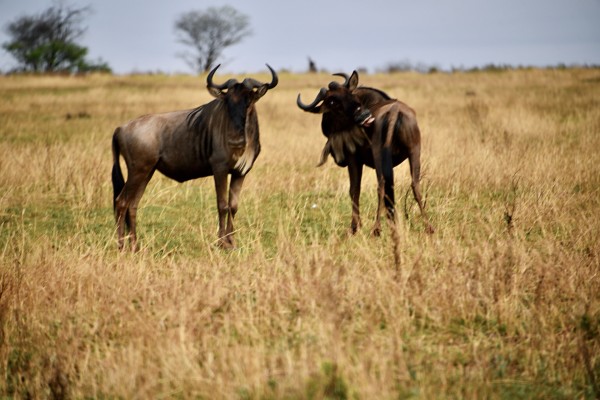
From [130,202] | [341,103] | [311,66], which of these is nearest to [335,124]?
[341,103]

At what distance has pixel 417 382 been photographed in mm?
3447

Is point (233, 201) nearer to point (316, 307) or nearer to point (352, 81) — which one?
point (352, 81)

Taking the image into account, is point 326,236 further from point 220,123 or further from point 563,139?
point 563,139

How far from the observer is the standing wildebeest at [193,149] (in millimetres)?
6273

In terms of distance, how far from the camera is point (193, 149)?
646cm

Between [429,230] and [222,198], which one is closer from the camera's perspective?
[429,230]

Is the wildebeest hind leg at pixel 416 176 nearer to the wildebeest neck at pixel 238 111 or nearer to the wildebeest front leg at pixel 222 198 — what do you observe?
the wildebeest neck at pixel 238 111

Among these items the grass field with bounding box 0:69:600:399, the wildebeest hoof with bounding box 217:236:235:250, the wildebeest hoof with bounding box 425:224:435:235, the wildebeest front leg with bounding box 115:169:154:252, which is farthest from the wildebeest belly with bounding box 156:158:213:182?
the wildebeest hoof with bounding box 425:224:435:235

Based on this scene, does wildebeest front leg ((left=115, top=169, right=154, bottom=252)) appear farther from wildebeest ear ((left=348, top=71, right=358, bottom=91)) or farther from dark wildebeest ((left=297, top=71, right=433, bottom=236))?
wildebeest ear ((left=348, top=71, right=358, bottom=91))

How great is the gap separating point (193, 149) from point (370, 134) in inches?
67.7

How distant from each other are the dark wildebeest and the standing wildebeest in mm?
686

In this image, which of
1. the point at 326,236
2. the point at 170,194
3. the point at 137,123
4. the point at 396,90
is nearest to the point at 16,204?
the point at 170,194

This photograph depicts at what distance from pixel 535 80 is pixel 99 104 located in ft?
47.9

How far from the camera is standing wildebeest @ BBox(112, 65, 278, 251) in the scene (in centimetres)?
627
